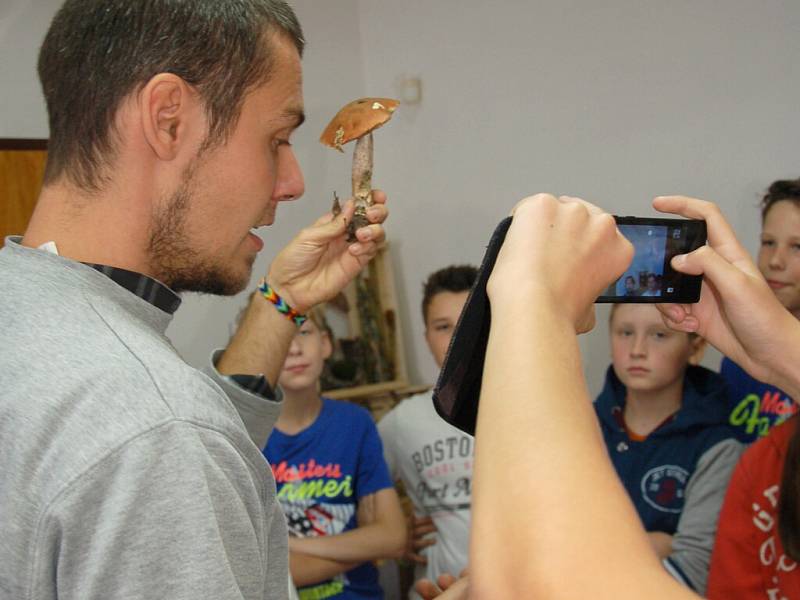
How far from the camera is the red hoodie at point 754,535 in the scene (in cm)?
149

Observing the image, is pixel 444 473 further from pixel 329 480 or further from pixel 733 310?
pixel 733 310

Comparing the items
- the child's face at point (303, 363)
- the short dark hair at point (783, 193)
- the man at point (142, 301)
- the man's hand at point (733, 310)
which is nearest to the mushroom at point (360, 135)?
the man at point (142, 301)

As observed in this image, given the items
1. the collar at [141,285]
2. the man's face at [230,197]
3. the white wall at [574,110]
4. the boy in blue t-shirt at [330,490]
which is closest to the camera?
the collar at [141,285]

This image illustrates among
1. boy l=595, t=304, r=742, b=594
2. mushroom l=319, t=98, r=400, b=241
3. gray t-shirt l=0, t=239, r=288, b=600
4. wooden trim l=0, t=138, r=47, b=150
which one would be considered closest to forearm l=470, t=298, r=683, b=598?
gray t-shirt l=0, t=239, r=288, b=600

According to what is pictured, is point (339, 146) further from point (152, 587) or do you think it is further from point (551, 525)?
point (551, 525)

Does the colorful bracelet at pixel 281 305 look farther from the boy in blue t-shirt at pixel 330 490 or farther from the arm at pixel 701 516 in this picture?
the arm at pixel 701 516

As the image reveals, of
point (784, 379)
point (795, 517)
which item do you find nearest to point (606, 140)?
point (795, 517)

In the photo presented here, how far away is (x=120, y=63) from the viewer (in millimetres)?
918

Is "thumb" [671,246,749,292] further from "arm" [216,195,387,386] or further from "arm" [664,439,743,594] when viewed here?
"arm" [664,439,743,594]

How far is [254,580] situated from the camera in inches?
→ 29.6

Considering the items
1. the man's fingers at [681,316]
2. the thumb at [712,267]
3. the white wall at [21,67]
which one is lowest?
the man's fingers at [681,316]

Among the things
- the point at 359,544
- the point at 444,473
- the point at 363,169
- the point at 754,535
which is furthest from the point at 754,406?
the point at 363,169

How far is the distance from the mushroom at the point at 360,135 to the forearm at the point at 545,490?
107 cm

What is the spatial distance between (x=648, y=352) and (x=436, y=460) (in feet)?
2.52
